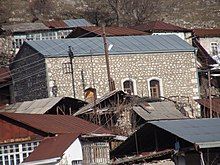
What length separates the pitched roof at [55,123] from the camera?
35594 millimetres

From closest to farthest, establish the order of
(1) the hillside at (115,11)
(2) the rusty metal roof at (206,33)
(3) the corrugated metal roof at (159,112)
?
(3) the corrugated metal roof at (159,112) < (2) the rusty metal roof at (206,33) < (1) the hillside at (115,11)

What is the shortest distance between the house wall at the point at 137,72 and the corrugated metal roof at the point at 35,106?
7.07ft

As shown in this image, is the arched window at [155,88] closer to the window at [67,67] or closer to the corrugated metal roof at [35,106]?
the window at [67,67]

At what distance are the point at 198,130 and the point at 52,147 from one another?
8.68m

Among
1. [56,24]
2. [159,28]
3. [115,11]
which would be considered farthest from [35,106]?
[115,11]

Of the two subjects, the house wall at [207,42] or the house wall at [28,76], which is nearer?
the house wall at [28,76]

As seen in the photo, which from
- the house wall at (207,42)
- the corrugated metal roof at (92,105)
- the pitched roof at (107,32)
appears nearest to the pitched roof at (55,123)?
the corrugated metal roof at (92,105)

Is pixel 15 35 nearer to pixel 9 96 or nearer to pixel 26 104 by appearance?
pixel 9 96

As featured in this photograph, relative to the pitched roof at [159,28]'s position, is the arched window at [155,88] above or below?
below

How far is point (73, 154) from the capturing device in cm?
3422

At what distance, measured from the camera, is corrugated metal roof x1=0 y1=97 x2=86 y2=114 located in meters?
42.0

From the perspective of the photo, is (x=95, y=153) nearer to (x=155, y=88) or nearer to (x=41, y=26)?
(x=155, y=88)

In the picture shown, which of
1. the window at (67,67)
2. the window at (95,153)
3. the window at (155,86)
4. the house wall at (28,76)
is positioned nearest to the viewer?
the window at (95,153)

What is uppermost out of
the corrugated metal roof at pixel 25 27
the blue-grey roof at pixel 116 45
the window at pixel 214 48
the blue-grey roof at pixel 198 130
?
the corrugated metal roof at pixel 25 27
